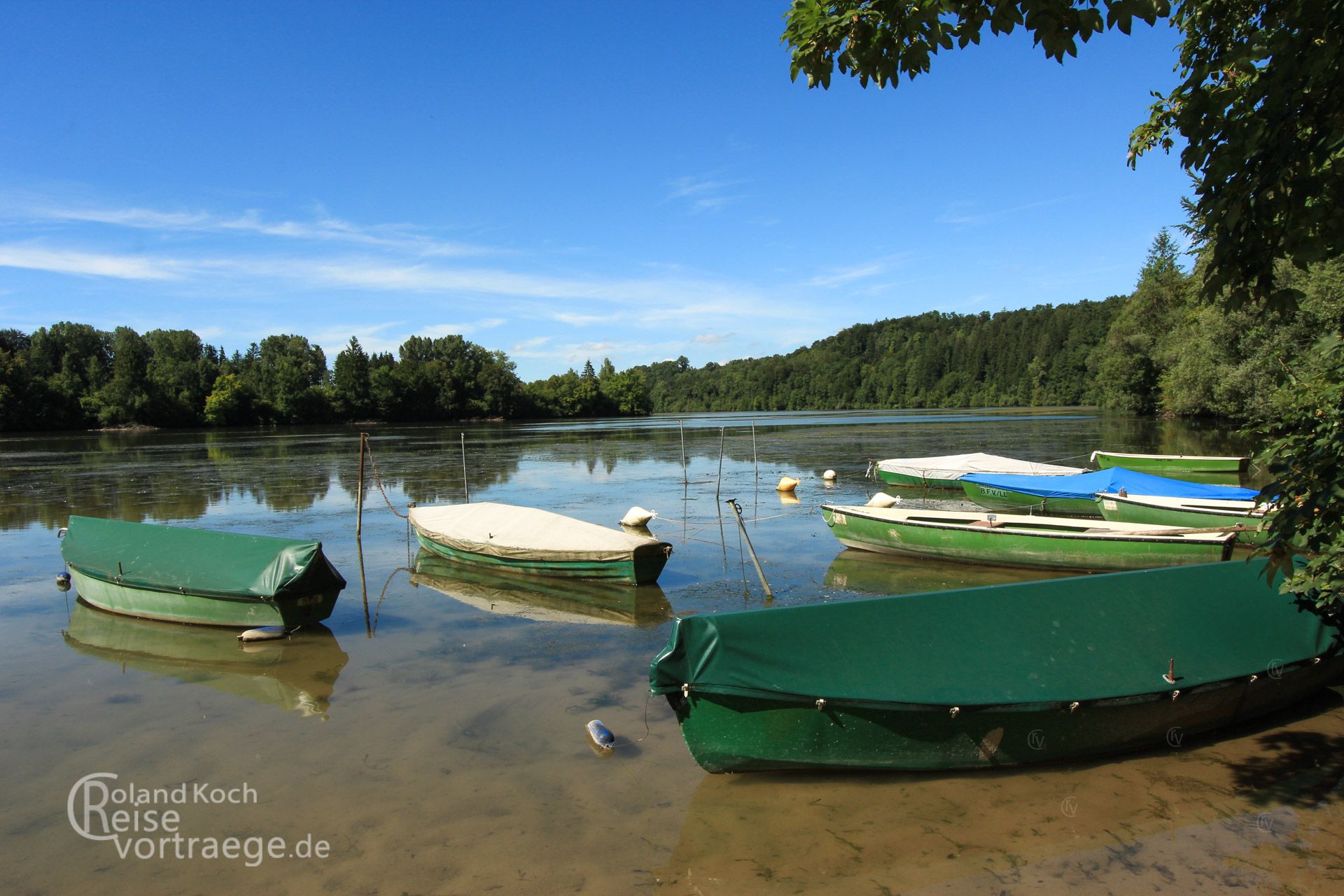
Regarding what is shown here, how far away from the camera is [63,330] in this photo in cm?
11500

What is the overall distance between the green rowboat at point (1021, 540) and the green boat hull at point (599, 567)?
4796mm

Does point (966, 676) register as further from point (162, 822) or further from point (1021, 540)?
point (1021, 540)

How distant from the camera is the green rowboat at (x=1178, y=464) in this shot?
86.9 ft

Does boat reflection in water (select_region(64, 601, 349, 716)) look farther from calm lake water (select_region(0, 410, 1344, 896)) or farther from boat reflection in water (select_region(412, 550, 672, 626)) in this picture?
boat reflection in water (select_region(412, 550, 672, 626))

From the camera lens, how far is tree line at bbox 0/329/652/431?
98250 millimetres

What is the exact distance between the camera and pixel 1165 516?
17422 millimetres

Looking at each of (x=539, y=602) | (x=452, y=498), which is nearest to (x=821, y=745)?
(x=539, y=602)

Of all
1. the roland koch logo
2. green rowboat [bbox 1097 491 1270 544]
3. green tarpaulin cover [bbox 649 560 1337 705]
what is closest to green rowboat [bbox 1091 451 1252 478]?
green rowboat [bbox 1097 491 1270 544]

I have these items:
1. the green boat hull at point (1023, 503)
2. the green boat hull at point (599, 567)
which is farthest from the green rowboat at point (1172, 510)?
the green boat hull at point (599, 567)

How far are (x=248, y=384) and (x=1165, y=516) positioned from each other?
117487 mm

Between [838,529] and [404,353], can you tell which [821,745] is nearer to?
[838,529]

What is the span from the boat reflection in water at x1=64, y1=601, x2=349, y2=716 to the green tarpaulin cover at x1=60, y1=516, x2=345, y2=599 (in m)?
0.69

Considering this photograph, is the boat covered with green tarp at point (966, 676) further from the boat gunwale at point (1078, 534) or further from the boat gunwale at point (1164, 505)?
the boat gunwale at point (1164, 505)

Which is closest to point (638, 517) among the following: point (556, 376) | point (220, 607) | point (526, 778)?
point (220, 607)
